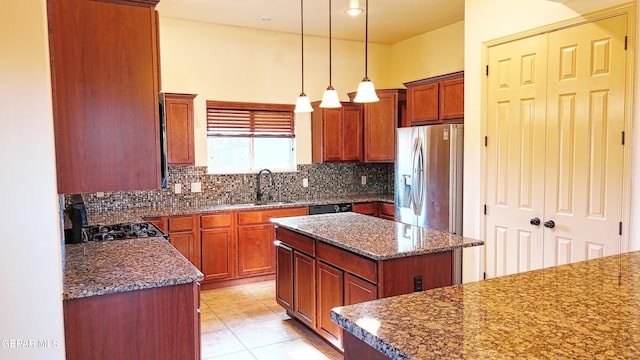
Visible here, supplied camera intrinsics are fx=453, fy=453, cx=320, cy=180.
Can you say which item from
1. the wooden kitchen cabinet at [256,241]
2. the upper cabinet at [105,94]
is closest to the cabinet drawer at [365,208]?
the wooden kitchen cabinet at [256,241]

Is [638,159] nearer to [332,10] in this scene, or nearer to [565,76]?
[565,76]

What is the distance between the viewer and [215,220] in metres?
4.92

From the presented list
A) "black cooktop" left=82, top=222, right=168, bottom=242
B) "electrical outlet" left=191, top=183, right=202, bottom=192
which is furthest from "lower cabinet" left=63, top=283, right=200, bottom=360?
"electrical outlet" left=191, top=183, right=202, bottom=192

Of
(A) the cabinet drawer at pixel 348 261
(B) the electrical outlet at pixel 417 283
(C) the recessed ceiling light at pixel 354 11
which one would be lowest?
(B) the electrical outlet at pixel 417 283

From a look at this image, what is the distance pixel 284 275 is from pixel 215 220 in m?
1.32

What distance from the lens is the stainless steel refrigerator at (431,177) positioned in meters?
4.43

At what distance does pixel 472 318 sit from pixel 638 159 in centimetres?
227

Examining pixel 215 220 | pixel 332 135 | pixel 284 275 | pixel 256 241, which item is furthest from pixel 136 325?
pixel 332 135

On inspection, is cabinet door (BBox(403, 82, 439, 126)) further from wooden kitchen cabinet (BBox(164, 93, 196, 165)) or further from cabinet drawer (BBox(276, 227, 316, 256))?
wooden kitchen cabinet (BBox(164, 93, 196, 165))

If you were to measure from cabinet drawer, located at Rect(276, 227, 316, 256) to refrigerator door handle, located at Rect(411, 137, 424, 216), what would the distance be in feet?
5.26

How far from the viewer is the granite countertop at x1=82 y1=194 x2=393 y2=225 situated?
169 inches

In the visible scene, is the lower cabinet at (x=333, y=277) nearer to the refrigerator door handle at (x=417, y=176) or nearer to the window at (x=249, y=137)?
the refrigerator door handle at (x=417, y=176)

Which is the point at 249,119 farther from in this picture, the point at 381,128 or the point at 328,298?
the point at 328,298

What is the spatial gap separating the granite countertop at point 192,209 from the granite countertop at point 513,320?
10.7 feet
